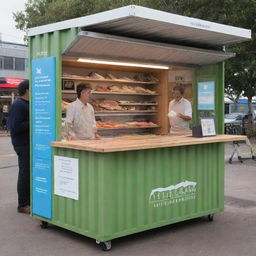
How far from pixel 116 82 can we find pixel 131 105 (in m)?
0.58

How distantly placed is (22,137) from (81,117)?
3.38ft

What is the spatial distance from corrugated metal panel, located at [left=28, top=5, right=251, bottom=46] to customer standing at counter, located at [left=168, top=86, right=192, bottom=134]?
129 centimetres

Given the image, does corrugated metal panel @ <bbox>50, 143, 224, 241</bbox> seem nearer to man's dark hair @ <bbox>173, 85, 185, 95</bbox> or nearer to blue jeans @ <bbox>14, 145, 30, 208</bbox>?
blue jeans @ <bbox>14, 145, 30, 208</bbox>

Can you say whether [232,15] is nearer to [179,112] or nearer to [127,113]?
[127,113]

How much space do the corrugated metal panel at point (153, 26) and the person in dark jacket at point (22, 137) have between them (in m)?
1.17

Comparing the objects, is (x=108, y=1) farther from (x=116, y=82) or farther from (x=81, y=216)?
(x=81, y=216)

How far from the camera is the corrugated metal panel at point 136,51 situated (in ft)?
18.3

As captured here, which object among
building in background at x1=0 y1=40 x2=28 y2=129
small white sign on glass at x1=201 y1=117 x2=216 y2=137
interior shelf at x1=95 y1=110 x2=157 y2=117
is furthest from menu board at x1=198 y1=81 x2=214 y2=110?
building in background at x1=0 y1=40 x2=28 y2=129

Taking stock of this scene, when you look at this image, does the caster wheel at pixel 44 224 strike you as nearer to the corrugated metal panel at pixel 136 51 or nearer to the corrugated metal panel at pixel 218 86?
the corrugated metal panel at pixel 136 51

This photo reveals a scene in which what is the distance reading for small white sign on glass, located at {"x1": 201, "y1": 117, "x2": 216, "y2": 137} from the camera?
6.43 meters

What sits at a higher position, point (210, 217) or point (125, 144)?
point (125, 144)

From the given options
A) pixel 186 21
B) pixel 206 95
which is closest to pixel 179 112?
pixel 206 95

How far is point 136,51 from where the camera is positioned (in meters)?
6.38

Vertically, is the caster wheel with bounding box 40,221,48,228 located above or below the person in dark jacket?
below
